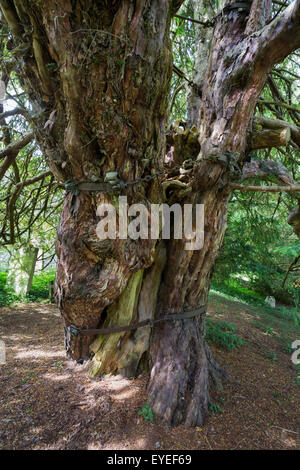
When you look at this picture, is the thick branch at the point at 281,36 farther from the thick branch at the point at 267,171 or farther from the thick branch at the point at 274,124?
the thick branch at the point at 267,171

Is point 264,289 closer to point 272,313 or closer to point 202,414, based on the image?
point 272,313

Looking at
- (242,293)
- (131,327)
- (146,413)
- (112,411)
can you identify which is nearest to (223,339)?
(131,327)

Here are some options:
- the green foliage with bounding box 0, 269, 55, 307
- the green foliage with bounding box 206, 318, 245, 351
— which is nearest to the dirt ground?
the green foliage with bounding box 206, 318, 245, 351

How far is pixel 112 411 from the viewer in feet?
7.14

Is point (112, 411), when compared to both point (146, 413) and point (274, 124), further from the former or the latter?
point (274, 124)

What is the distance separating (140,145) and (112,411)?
2322mm

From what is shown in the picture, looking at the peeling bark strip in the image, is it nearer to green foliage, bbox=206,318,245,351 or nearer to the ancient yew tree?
the ancient yew tree

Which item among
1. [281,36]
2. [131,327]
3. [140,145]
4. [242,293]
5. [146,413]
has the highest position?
[281,36]

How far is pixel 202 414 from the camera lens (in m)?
2.29

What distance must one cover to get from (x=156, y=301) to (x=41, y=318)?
3526 mm

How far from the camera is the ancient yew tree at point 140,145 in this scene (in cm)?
174

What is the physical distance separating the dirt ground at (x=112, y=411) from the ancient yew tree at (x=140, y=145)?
6.8 inches
